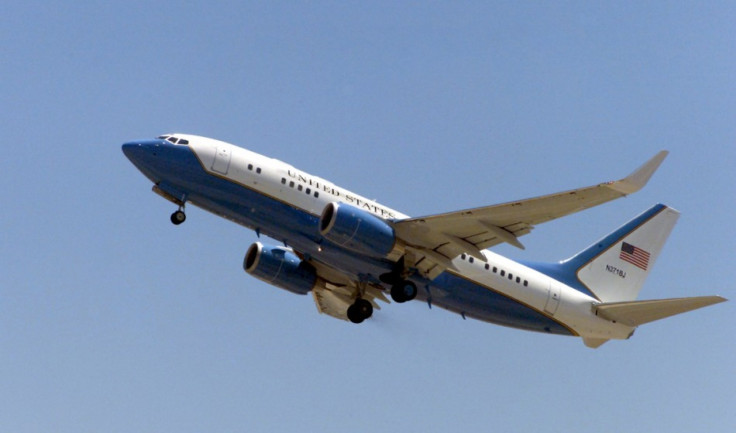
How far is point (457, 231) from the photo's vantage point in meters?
39.0

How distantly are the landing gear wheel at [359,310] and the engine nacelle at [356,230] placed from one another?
5.57 m

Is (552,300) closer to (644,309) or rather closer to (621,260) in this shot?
(644,309)

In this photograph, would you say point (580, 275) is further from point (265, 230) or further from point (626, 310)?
point (265, 230)

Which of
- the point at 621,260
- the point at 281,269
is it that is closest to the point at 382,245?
the point at 281,269

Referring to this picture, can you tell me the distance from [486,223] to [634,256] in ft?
41.9

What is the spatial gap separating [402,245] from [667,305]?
1032 cm

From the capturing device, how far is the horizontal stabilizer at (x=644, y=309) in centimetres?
3971

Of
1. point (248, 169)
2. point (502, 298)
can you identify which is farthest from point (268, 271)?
point (502, 298)

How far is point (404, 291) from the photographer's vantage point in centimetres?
4069

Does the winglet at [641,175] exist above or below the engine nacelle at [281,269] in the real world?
above

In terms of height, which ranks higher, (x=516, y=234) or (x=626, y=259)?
(x=626, y=259)

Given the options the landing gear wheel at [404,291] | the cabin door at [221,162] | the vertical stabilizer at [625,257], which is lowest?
the landing gear wheel at [404,291]

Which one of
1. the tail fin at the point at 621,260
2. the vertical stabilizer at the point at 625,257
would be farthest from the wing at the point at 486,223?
the vertical stabilizer at the point at 625,257

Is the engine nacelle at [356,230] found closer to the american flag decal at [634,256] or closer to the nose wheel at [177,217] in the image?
the nose wheel at [177,217]
